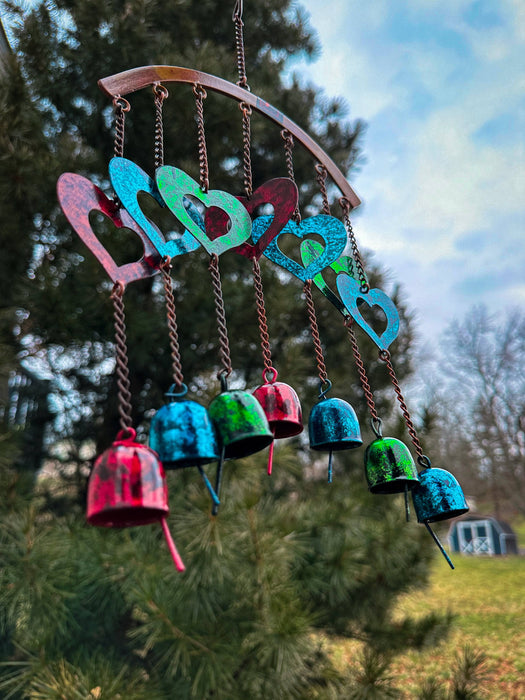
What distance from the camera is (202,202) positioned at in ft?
3.28

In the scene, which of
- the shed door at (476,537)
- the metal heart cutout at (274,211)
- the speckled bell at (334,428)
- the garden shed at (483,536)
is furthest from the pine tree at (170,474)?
the shed door at (476,537)

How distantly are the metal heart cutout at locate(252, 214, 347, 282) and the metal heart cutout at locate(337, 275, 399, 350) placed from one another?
0.06 metres

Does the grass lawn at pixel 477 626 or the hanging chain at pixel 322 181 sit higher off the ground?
the hanging chain at pixel 322 181

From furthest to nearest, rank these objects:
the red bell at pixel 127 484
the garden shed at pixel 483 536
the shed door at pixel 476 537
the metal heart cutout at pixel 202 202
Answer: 1. the shed door at pixel 476 537
2. the garden shed at pixel 483 536
3. the metal heart cutout at pixel 202 202
4. the red bell at pixel 127 484

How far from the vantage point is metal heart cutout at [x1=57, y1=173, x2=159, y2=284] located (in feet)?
2.70

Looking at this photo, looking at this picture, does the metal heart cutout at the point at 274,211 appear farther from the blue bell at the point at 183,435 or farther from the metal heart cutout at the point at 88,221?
the blue bell at the point at 183,435

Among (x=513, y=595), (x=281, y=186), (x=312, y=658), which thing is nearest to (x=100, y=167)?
(x=281, y=186)

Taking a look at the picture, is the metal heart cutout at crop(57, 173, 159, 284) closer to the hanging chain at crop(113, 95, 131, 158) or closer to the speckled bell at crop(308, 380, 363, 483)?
the hanging chain at crop(113, 95, 131, 158)

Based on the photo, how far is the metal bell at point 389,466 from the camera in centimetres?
104

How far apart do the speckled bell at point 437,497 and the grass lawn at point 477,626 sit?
176cm

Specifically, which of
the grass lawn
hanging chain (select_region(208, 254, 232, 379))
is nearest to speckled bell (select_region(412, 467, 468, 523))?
hanging chain (select_region(208, 254, 232, 379))

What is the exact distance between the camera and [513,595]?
7.73 metres

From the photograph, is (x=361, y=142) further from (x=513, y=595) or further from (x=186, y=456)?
(x=513, y=595)

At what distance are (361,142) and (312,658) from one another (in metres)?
3.24
